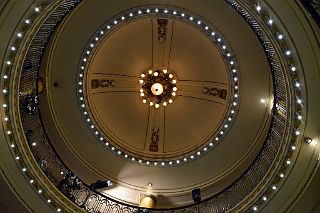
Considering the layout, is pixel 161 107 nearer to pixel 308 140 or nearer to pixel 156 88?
pixel 156 88

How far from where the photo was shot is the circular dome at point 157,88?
14.7 m

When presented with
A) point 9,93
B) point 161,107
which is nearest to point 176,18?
point 161,107

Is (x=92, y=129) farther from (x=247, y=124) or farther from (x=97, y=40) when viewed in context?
(x=247, y=124)

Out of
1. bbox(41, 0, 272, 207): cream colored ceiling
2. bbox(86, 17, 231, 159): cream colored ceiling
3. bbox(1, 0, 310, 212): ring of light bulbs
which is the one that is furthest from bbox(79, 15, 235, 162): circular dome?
bbox(1, 0, 310, 212): ring of light bulbs

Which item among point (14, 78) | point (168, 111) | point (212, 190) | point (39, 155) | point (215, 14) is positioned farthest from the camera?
point (168, 111)

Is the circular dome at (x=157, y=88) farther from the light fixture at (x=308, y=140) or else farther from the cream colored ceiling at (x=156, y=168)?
the light fixture at (x=308, y=140)

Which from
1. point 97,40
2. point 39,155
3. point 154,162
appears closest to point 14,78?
point 39,155

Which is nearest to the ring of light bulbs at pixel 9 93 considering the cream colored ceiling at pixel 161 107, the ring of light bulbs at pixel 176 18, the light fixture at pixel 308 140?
the light fixture at pixel 308 140

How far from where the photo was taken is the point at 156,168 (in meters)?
14.8

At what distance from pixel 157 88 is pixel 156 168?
310cm

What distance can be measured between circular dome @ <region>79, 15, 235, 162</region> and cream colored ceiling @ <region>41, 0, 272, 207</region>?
1.41 ft

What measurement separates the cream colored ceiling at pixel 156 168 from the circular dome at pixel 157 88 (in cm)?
43

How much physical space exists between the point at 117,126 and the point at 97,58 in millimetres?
2747

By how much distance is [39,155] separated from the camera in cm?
1212
